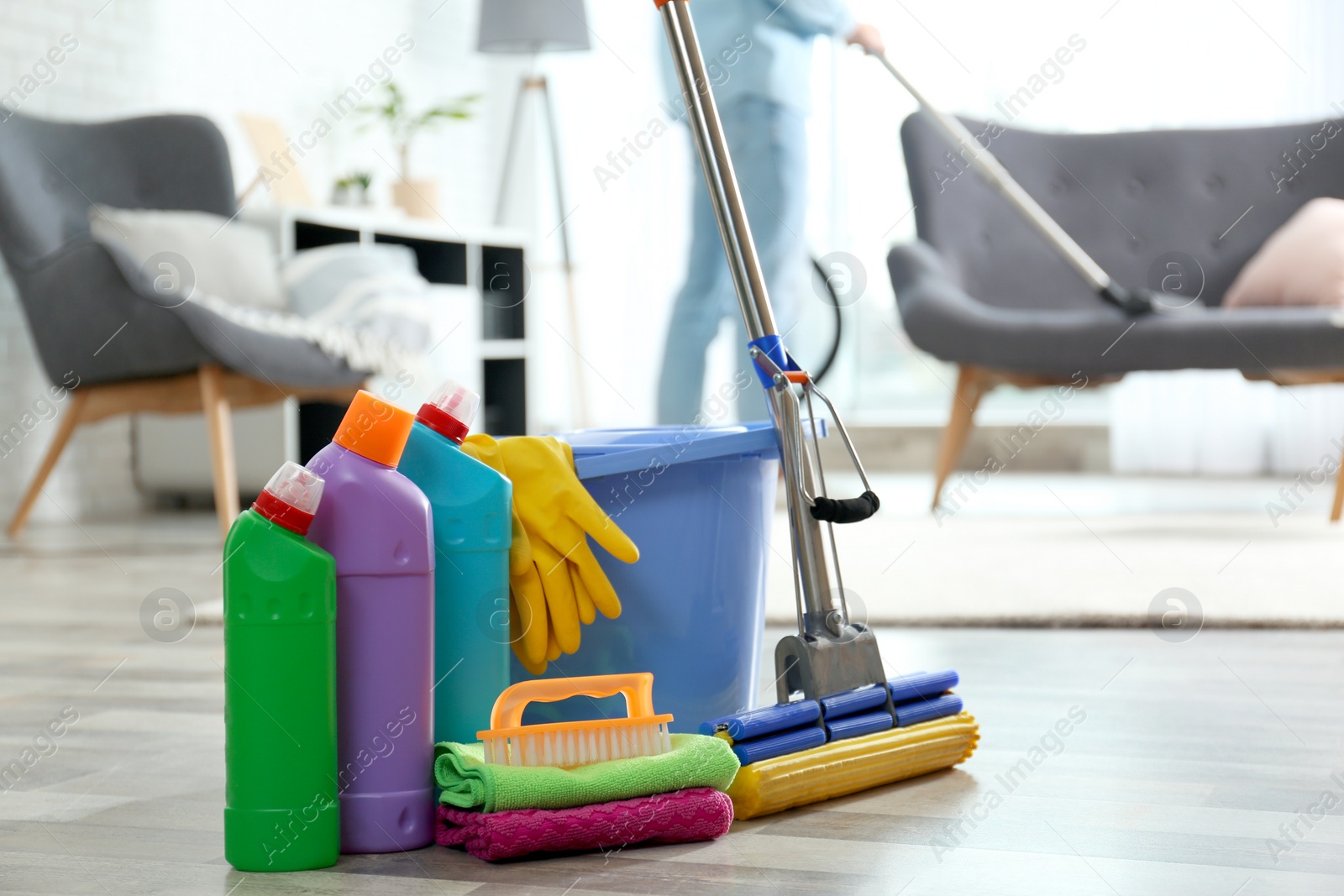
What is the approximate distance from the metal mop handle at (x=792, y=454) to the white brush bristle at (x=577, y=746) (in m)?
0.16

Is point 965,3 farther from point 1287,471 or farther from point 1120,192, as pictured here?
point 1287,471

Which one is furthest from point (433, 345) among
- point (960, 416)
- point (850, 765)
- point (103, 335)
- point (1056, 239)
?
point (850, 765)

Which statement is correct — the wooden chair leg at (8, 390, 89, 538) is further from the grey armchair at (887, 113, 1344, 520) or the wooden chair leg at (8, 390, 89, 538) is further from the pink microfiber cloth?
the pink microfiber cloth

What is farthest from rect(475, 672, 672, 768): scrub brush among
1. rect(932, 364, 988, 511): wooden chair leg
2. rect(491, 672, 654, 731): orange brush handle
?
rect(932, 364, 988, 511): wooden chair leg

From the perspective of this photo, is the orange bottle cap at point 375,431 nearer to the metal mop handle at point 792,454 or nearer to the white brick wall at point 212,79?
the metal mop handle at point 792,454

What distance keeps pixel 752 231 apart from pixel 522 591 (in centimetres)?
172

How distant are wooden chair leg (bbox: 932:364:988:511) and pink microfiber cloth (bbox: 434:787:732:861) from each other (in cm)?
198

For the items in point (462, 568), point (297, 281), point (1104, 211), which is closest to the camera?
point (462, 568)

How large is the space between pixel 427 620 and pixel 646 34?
13.3ft

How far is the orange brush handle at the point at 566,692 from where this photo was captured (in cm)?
90

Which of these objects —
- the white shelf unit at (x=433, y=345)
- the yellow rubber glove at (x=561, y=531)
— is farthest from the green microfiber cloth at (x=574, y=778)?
the white shelf unit at (x=433, y=345)

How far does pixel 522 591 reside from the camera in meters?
0.99

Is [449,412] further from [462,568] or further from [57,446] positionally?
[57,446]

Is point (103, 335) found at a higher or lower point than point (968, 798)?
higher
